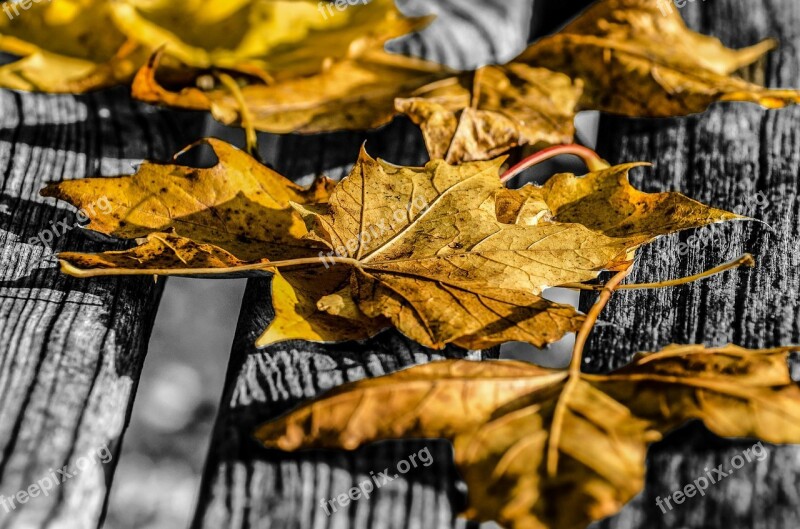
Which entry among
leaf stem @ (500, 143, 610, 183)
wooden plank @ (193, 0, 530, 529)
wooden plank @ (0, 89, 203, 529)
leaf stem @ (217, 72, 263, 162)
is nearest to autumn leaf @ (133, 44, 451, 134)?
leaf stem @ (217, 72, 263, 162)

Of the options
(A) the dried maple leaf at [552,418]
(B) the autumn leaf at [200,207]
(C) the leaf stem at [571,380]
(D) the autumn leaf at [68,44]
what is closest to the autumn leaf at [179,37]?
(D) the autumn leaf at [68,44]

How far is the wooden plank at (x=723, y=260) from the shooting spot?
0.71 m

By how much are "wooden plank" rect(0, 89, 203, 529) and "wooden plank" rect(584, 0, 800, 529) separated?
0.49m

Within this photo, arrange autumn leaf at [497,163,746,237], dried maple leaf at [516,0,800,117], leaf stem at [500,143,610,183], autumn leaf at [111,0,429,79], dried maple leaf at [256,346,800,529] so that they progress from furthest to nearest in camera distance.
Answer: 1. autumn leaf at [111,0,429,79]
2. dried maple leaf at [516,0,800,117]
3. leaf stem at [500,143,610,183]
4. autumn leaf at [497,163,746,237]
5. dried maple leaf at [256,346,800,529]

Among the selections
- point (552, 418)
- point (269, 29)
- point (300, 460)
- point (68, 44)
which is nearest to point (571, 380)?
point (552, 418)

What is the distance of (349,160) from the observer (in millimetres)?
1317

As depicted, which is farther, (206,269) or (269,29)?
(269,29)

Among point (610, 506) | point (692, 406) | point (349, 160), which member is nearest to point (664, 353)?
point (692, 406)

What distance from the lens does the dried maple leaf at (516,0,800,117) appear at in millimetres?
1258

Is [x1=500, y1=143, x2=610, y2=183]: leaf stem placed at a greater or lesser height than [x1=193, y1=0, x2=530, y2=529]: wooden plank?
greater

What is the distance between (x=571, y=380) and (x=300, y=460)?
0.26m

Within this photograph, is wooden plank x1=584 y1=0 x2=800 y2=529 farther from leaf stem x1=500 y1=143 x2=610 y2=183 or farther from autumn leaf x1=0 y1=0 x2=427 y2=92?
autumn leaf x1=0 y1=0 x2=427 y2=92

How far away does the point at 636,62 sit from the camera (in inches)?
51.2

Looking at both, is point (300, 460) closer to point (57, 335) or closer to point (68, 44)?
point (57, 335)
